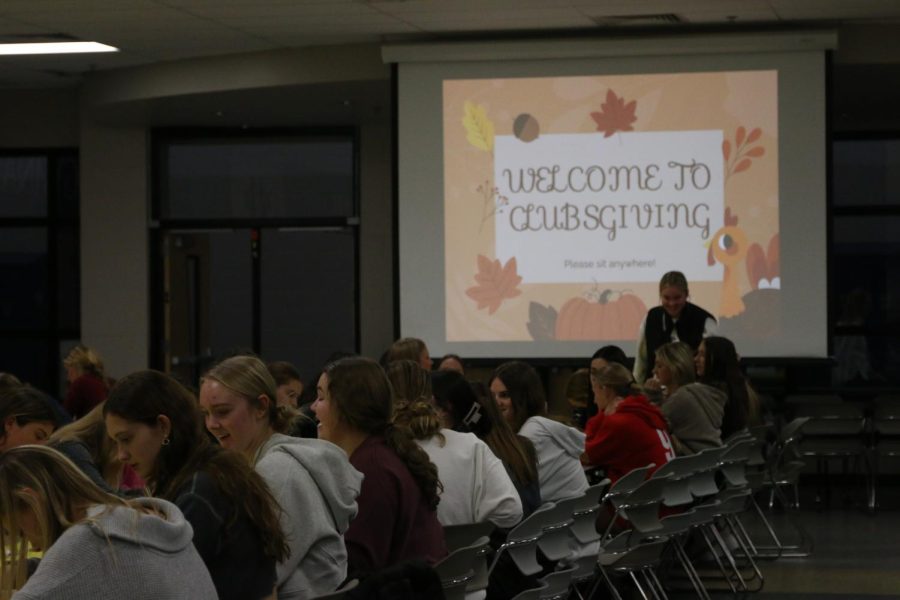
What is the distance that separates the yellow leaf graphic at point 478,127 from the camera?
11586mm

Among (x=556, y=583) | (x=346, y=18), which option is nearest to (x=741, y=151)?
(x=346, y=18)

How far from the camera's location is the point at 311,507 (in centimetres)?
360

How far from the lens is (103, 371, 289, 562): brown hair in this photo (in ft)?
10.8

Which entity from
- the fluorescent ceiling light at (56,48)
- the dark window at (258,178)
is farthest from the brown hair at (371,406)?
the dark window at (258,178)

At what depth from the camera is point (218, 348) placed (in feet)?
→ 49.2

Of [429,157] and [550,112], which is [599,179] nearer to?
[550,112]

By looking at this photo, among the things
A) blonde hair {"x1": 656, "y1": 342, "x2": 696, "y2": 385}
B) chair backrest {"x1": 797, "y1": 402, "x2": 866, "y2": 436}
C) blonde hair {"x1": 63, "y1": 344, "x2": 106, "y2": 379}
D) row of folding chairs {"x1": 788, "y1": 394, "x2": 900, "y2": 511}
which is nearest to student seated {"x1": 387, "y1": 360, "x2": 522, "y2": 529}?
blonde hair {"x1": 656, "y1": 342, "x2": 696, "y2": 385}

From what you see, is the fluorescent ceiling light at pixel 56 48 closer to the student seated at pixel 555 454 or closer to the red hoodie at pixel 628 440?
the red hoodie at pixel 628 440

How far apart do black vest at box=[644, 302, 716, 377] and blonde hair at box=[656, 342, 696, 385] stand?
3.87 ft

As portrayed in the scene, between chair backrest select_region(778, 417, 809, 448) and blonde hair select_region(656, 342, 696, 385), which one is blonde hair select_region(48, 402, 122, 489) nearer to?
blonde hair select_region(656, 342, 696, 385)

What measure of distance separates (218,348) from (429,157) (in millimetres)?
4412

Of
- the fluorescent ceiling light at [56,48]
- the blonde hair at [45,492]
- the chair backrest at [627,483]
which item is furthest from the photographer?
the fluorescent ceiling light at [56,48]

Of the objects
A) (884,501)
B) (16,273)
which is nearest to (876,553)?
(884,501)

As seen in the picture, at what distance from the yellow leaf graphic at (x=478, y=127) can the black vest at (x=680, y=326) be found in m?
2.62
